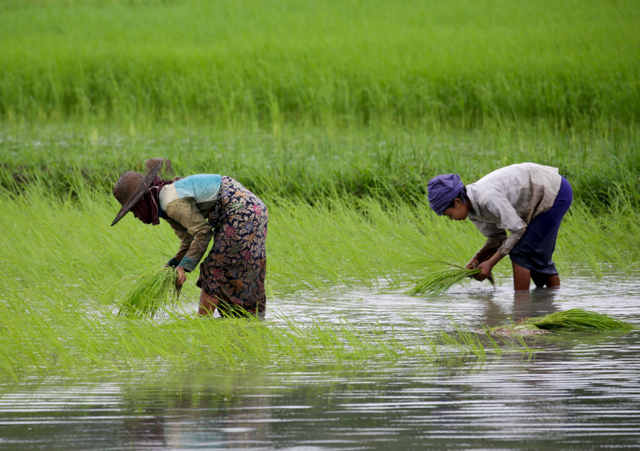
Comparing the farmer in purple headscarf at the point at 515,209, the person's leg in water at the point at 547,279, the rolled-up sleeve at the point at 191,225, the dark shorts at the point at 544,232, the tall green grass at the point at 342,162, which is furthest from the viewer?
the tall green grass at the point at 342,162

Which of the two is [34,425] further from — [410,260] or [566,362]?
[410,260]

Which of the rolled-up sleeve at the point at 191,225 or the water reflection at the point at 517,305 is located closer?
the rolled-up sleeve at the point at 191,225

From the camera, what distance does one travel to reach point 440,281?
5289mm

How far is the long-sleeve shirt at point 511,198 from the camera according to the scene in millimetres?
4750

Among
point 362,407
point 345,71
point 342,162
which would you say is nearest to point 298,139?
point 342,162

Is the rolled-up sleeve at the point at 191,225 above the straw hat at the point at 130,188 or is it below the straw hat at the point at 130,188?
below

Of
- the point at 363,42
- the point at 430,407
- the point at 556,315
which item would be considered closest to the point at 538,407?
the point at 430,407

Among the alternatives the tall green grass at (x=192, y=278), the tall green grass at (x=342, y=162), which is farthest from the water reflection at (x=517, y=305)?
the tall green grass at (x=342, y=162)

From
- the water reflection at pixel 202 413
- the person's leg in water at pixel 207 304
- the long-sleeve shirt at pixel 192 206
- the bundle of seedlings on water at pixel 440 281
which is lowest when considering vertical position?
the bundle of seedlings on water at pixel 440 281

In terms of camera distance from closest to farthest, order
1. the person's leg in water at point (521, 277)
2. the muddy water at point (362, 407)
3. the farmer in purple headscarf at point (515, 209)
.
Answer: the muddy water at point (362, 407) < the farmer in purple headscarf at point (515, 209) < the person's leg in water at point (521, 277)

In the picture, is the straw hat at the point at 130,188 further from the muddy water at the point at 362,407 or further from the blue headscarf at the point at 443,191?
the blue headscarf at the point at 443,191

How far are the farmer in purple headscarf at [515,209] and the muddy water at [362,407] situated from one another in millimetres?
1009

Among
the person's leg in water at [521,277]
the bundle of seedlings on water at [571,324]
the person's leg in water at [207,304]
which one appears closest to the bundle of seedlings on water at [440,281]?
the person's leg in water at [521,277]

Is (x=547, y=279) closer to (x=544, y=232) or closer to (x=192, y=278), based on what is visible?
(x=544, y=232)
